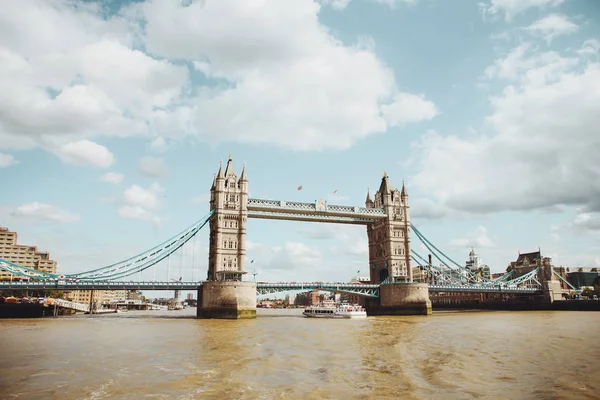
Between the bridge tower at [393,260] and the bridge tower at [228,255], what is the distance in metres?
23.3

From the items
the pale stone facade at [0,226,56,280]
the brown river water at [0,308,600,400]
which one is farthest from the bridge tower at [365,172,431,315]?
the pale stone facade at [0,226,56,280]

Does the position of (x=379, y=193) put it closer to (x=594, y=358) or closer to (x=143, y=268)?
(x=143, y=268)

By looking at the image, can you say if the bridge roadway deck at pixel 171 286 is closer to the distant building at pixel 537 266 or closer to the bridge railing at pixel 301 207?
the bridge railing at pixel 301 207

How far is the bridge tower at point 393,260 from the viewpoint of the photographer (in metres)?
65.1

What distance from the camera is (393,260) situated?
70.2 metres

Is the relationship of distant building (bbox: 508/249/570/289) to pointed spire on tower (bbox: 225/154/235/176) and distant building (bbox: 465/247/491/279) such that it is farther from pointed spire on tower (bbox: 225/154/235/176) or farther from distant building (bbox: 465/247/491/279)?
pointed spire on tower (bbox: 225/154/235/176)

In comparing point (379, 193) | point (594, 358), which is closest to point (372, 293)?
point (379, 193)

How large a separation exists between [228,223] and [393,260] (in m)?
28.5

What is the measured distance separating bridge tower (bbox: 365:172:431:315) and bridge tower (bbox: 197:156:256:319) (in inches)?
916

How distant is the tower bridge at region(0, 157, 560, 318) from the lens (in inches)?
2100

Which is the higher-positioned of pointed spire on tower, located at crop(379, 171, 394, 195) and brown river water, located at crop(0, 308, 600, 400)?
pointed spire on tower, located at crop(379, 171, 394, 195)

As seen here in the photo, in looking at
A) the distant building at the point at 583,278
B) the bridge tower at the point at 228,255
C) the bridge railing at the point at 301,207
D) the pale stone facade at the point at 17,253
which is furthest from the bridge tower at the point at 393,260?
the pale stone facade at the point at 17,253

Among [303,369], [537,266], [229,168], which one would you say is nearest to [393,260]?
[229,168]

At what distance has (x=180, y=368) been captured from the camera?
16.7m
